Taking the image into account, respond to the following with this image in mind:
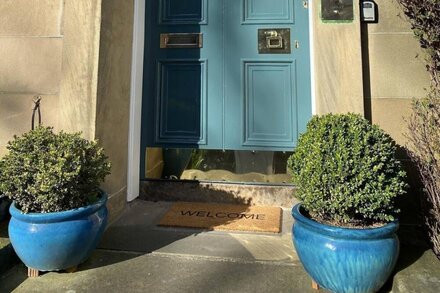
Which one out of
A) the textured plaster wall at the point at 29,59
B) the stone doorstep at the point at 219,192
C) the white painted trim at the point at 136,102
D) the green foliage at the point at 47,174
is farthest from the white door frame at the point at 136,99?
the green foliage at the point at 47,174

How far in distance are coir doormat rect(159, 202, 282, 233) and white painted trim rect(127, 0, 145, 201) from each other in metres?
0.47

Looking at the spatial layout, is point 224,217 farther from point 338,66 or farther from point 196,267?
point 338,66

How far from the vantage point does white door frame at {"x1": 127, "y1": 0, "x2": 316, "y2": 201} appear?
10.3 feet

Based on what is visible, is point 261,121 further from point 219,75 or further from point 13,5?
point 13,5

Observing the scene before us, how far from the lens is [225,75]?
328cm

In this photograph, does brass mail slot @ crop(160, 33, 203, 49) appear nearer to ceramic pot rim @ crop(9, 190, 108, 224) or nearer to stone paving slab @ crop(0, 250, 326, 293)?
ceramic pot rim @ crop(9, 190, 108, 224)

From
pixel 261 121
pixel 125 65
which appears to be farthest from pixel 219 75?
pixel 125 65

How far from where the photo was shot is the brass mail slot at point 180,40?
3.32 m

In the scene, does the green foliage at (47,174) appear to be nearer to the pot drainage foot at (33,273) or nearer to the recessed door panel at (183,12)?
the pot drainage foot at (33,273)

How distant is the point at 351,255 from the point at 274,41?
219cm

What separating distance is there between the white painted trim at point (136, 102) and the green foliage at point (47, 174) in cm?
104

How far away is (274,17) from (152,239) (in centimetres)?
234

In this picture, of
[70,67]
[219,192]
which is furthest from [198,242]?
[70,67]

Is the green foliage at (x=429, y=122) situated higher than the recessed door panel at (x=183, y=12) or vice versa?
the recessed door panel at (x=183, y=12)
